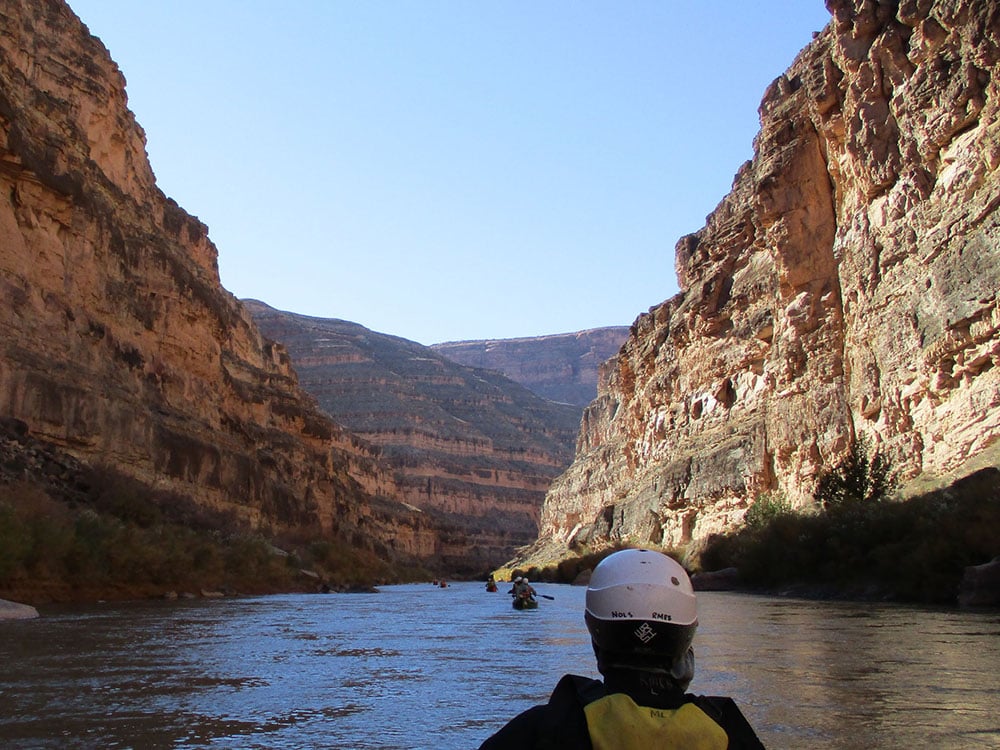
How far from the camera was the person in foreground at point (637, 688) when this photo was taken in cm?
241

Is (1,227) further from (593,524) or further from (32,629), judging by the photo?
(593,524)

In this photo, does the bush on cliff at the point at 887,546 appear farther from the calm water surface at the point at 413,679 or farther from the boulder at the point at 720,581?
the calm water surface at the point at 413,679

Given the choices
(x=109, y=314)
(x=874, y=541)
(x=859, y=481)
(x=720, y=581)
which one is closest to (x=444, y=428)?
(x=109, y=314)

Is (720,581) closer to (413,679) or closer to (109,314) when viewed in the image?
(109,314)

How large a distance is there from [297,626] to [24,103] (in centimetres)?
2305

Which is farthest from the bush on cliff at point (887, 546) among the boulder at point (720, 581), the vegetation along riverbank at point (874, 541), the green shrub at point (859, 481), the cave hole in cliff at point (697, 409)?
the cave hole in cliff at point (697, 409)

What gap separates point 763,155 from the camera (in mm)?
48781

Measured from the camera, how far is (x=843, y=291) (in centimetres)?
4009

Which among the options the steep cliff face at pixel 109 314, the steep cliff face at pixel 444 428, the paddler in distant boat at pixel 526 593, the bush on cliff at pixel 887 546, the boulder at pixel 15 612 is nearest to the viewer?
the boulder at pixel 15 612

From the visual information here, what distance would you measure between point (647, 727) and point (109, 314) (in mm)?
35922

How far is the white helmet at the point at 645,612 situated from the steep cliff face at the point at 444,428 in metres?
108

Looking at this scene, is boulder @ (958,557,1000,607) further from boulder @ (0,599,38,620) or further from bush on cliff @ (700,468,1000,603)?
boulder @ (0,599,38,620)

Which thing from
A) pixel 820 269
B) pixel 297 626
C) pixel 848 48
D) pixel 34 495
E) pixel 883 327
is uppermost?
pixel 848 48

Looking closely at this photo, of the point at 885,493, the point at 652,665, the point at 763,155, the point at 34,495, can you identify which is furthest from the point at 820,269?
the point at 652,665
